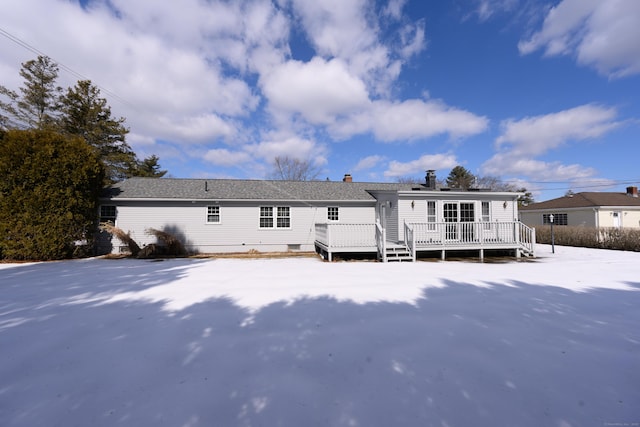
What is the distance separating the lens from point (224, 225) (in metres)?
14.7

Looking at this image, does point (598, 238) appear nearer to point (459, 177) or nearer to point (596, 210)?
point (596, 210)

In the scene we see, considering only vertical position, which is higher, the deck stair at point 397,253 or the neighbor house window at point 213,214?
the neighbor house window at point 213,214

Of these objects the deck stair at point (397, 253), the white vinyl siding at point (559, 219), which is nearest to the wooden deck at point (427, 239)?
the deck stair at point (397, 253)

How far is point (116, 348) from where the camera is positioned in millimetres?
3562

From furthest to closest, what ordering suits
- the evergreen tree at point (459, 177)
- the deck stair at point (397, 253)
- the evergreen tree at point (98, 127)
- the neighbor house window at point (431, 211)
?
the evergreen tree at point (459, 177), the evergreen tree at point (98, 127), the neighbor house window at point (431, 211), the deck stair at point (397, 253)

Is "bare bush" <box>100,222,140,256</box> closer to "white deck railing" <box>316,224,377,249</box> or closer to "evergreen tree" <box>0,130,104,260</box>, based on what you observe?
"evergreen tree" <box>0,130,104,260</box>

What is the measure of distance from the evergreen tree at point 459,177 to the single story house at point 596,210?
60.9 feet

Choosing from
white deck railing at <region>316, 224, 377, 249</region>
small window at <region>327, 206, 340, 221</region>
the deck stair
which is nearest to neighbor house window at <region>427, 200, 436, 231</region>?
the deck stair

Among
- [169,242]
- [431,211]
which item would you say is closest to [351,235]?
[431,211]

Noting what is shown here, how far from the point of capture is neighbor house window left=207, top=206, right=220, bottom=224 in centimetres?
1470

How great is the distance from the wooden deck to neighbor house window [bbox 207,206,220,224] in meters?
5.83

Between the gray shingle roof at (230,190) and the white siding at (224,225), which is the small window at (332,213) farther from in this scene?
the gray shingle roof at (230,190)

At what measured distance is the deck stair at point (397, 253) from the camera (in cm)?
1170

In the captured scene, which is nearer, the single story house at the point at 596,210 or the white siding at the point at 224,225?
the white siding at the point at 224,225
